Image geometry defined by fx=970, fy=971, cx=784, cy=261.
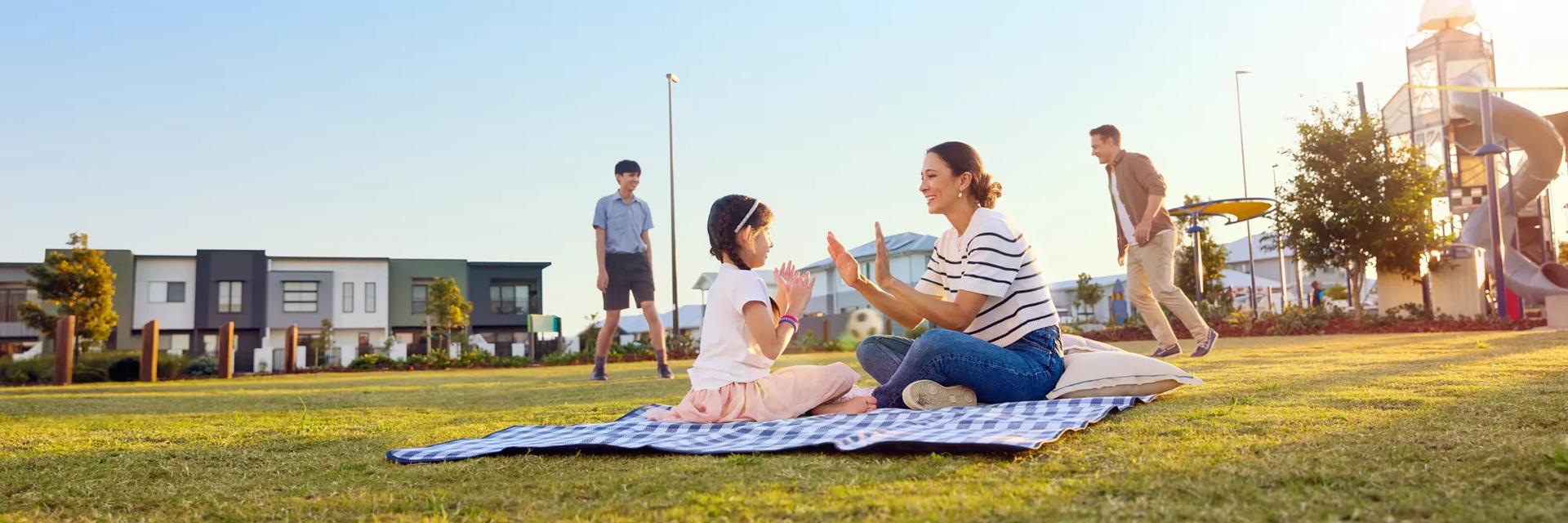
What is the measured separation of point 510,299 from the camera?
1553 inches

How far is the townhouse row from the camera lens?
114 ft

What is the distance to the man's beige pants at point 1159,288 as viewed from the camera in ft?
23.2

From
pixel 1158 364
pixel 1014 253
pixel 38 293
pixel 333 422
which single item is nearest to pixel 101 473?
pixel 333 422

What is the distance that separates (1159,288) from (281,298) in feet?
120

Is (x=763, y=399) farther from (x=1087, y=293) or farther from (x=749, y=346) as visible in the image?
(x=1087, y=293)

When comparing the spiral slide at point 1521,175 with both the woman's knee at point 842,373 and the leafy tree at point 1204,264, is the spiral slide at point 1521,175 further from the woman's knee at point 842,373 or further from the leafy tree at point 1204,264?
the woman's knee at point 842,373

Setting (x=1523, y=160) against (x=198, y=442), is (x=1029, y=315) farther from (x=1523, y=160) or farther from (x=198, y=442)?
(x=1523, y=160)

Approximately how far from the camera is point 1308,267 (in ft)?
64.2

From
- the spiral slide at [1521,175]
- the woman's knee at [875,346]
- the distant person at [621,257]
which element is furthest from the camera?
the spiral slide at [1521,175]

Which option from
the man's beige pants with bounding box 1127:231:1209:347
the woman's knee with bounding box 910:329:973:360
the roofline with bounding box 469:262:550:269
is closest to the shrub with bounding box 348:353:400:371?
the man's beige pants with bounding box 1127:231:1209:347

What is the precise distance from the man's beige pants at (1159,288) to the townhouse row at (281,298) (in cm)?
3155

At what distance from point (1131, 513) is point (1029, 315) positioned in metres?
2.32

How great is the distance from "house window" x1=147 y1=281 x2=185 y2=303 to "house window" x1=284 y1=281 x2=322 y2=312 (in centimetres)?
349

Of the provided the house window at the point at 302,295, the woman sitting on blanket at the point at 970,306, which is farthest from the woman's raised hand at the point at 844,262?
the house window at the point at 302,295
